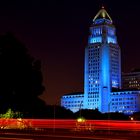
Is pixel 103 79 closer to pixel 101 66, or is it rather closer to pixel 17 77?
pixel 101 66

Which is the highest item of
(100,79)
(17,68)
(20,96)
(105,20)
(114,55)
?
(105,20)

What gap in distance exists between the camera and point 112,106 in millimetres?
180750

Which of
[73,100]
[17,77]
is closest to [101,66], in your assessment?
[73,100]

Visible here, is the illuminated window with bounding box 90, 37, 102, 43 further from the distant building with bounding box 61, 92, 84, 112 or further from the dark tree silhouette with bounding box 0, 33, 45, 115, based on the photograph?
the dark tree silhouette with bounding box 0, 33, 45, 115

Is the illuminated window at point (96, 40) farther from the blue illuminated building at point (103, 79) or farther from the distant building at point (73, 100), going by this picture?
the distant building at point (73, 100)

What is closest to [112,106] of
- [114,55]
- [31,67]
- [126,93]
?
[126,93]

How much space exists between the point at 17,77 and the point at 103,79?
143 m

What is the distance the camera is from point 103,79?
184 m

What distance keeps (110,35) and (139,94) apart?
Answer: 105 ft

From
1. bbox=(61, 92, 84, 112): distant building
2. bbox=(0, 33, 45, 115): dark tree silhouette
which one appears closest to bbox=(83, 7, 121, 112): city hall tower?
bbox=(61, 92, 84, 112): distant building

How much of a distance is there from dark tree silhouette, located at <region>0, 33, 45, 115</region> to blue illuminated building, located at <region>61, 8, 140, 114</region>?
13275cm

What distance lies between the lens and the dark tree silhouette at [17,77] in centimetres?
4300

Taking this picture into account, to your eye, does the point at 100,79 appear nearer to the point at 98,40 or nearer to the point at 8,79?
the point at 98,40

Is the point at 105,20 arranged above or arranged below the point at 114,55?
above
